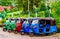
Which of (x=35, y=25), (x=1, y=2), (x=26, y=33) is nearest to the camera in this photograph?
(x=35, y=25)

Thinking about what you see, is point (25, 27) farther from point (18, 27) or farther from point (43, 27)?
point (43, 27)

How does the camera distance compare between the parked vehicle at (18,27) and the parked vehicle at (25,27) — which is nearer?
the parked vehicle at (25,27)

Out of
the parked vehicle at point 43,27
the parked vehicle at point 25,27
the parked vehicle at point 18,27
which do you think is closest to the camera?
the parked vehicle at point 43,27

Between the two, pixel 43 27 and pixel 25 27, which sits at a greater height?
pixel 43 27

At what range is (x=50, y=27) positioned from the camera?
13086 millimetres

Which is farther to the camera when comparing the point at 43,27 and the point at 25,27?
the point at 25,27

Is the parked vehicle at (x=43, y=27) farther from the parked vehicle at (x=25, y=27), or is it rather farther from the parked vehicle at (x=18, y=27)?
the parked vehicle at (x=18, y=27)

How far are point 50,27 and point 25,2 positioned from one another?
9.33m

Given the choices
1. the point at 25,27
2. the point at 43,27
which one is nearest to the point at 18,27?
the point at 25,27

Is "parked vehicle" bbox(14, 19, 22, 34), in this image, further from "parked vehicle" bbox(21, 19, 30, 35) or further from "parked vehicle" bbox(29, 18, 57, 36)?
"parked vehicle" bbox(29, 18, 57, 36)

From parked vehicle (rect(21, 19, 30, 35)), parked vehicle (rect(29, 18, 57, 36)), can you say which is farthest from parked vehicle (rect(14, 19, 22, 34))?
parked vehicle (rect(29, 18, 57, 36))

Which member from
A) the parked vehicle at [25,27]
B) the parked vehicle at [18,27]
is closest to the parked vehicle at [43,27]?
the parked vehicle at [25,27]

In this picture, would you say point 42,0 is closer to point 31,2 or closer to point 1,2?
point 31,2

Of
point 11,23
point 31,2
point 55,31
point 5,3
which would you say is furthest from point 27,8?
point 5,3
